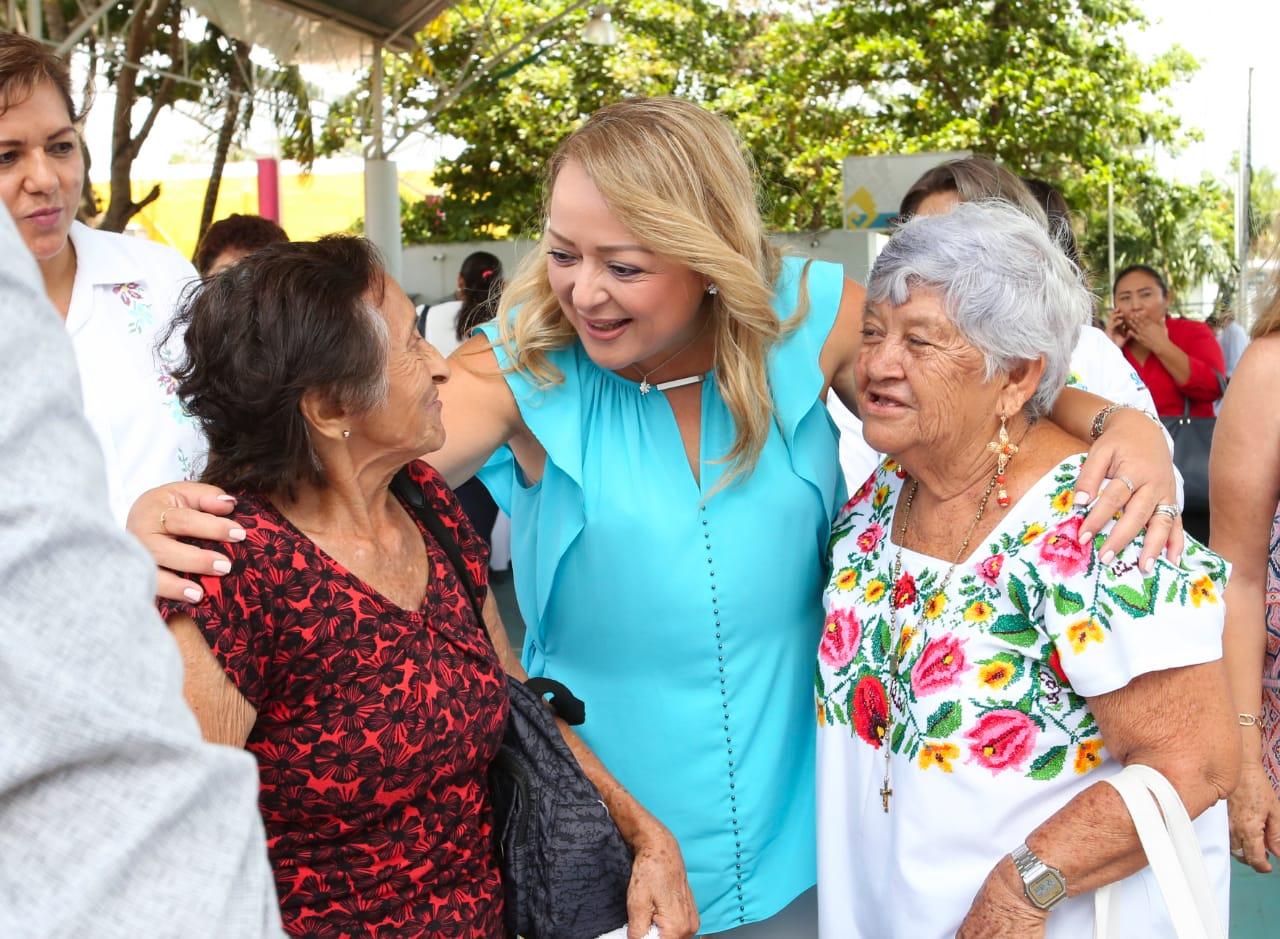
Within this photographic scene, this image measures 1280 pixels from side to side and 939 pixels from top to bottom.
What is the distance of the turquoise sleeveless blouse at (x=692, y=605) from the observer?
221cm

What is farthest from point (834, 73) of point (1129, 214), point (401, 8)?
point (401, 8)

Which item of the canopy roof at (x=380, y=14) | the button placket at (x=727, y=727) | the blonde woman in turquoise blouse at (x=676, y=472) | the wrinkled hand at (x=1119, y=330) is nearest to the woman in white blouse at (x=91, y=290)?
the blonde woman in turquoise blouse at (x=676, y=472)

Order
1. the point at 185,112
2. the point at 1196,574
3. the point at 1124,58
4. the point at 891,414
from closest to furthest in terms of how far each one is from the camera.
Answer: the point at 1196,574 < the point at 891,414 < the point at 185,112 < the point at 1124,58

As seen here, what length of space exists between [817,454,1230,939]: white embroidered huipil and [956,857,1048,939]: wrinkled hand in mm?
84

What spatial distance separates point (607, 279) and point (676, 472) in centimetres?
37

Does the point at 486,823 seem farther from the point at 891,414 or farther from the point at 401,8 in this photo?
the point at 401,8

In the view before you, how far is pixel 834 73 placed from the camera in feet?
72.7

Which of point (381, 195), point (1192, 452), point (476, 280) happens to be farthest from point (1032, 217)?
Result: point (381, 195)

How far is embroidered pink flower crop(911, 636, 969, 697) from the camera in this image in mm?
1942

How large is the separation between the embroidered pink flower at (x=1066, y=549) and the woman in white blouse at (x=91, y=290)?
1.61 m

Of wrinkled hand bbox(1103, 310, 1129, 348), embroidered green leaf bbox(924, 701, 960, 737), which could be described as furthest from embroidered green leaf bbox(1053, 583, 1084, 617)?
wrinkled hand bbox(1103, 310, 1129, 348)

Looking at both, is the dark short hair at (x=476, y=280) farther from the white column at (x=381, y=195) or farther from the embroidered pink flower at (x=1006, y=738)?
the embroidered pink flower at (x=1006, y=738)

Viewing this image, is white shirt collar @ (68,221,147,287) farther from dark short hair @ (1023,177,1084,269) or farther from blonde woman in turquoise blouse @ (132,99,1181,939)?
dark short hair @ (1023,177,1084,269)

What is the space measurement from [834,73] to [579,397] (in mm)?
21266
